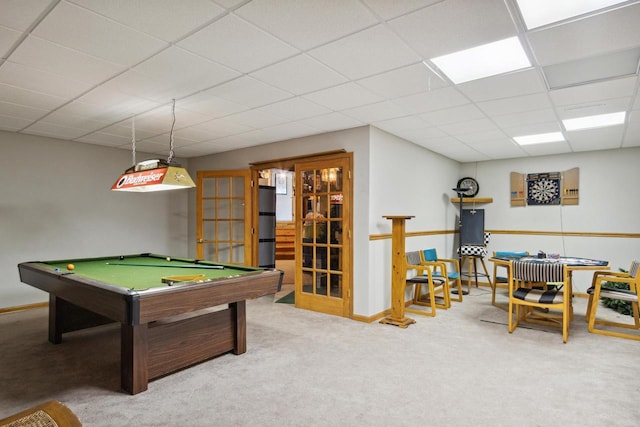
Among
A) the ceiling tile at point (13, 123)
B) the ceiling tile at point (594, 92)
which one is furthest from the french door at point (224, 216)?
the ceiling tile at point (594, 92)

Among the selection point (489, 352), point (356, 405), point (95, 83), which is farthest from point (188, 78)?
point (489, 352)

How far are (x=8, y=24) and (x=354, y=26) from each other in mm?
2153

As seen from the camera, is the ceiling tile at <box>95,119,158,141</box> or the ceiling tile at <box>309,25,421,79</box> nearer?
the ceiling tile at <box>309,25,421,79</box>

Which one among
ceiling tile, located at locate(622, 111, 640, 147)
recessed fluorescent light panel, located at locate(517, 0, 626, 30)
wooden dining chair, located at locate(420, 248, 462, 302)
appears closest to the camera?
recessed fluorescent light panel, located at locate(517, 0, 626, 30)

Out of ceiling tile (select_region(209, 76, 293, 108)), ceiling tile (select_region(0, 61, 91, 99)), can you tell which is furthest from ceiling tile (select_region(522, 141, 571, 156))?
ceiling tile (select_region(0, 61, 91, 99))

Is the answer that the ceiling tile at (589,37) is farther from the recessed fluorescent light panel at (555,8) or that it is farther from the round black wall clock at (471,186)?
the round black wall clock at (471,186)

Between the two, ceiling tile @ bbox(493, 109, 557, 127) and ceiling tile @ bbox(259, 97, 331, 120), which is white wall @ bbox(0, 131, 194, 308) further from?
ceiling tile @ bbox(493, 109, 557, 127)

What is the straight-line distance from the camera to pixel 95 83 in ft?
10.5

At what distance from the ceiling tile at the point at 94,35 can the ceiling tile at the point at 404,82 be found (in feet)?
5.56

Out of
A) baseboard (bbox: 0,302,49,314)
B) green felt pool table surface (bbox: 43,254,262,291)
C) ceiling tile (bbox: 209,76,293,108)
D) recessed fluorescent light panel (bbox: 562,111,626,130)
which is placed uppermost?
ceiling tile (bbox: 209,76,293,108)

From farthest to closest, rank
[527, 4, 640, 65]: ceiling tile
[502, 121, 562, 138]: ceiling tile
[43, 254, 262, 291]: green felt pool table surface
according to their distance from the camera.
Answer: [502, 121, 562, 138]: ceiling tile, [43, 254, 262, 291]: green felt pool table surface, [527, 4, 640, 65]: ceiling tile

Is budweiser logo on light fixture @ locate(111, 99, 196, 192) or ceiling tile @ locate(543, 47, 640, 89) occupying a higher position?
ceiling tile @ locate(543, 47, 640, 89)

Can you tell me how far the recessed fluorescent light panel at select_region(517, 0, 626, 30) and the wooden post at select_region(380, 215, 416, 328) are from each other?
2.59 metres

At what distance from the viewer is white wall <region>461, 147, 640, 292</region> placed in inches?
231
